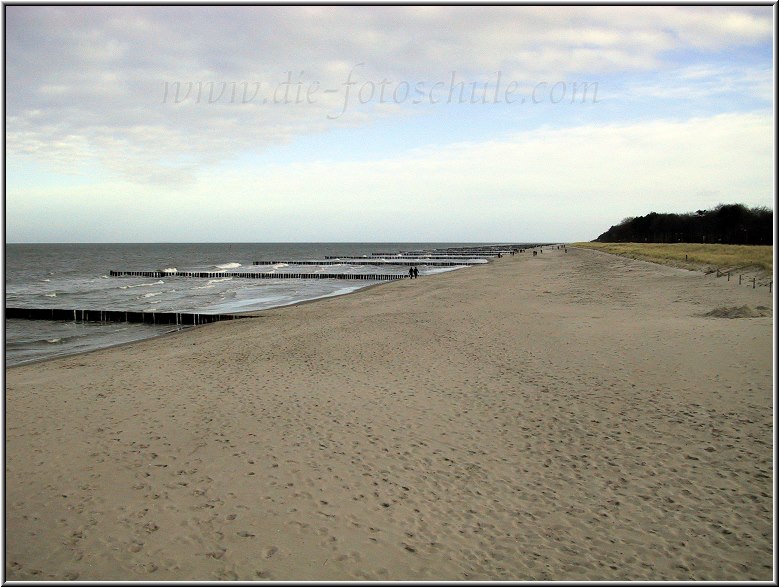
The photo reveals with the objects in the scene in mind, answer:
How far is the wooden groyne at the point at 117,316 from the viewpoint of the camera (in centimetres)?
2403

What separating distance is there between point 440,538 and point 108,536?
11.0ft

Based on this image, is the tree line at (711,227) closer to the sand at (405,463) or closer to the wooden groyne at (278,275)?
the wooden groyne at (278,275)

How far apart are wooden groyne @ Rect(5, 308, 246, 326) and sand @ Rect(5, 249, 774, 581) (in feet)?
33.0

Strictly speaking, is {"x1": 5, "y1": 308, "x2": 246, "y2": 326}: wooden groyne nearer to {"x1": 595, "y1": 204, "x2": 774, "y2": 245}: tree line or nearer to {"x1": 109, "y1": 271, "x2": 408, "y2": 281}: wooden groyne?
{"x1": 109, "y1": 271, "x2": 408, "y2": 281}: wooden groyne

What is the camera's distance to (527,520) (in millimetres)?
5508

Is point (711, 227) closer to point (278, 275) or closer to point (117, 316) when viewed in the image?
point (278, 275)

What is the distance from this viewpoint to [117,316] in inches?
1052

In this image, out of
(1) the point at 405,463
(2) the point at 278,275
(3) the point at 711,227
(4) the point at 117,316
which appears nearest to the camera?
(1) the point at 405,463

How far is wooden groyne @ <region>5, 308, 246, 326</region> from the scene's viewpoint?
78.8 feet

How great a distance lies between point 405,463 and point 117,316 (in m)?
24.4

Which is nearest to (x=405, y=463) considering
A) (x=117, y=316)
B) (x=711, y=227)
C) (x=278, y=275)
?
(x=117, y=316)

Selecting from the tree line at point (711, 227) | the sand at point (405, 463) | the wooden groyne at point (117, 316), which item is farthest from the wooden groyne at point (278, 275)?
the tree line at point (711, 227)

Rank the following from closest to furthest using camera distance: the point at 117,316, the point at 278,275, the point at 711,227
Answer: the point at 117,316
the point at 278,275
the point at 711,227

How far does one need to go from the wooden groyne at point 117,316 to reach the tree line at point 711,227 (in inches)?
3412
